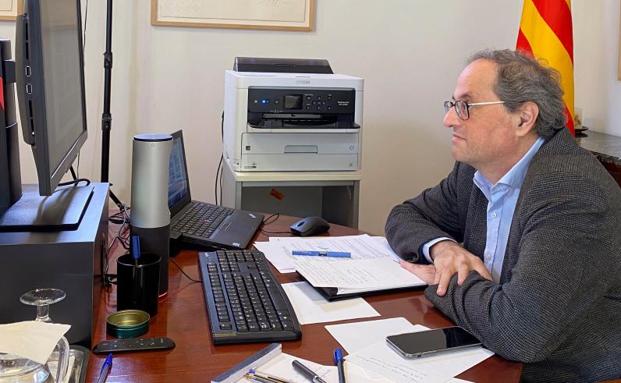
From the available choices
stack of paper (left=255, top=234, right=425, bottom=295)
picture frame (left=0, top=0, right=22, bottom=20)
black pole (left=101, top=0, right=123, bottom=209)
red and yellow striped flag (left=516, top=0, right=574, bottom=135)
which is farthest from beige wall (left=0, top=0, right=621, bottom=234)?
stack of paper (left=255, top=234, right=425, bottom=295)

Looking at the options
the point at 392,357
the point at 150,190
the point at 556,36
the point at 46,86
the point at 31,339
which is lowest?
the point at 392,357

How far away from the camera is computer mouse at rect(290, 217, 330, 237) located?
6.16ft

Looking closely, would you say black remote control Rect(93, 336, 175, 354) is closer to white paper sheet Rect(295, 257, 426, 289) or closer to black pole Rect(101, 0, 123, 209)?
white paper sheet Rect(295, 257, 426, 289)

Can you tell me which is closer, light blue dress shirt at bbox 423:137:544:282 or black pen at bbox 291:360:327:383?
black pen at bbox 291:360:327:383

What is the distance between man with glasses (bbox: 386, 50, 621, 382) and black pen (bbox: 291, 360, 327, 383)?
1.13 ft

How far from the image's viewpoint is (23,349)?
2.78 ft

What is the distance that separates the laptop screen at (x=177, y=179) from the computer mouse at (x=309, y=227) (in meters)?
0.32

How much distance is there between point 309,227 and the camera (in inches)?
74.4

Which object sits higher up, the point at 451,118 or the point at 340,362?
the point at 451,118

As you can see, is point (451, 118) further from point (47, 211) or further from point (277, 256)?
point (47, 211)

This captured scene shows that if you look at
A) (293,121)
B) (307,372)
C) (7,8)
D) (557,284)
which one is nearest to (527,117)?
(557,284)

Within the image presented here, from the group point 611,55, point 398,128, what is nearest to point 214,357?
point 398,128

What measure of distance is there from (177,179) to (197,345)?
80 cm

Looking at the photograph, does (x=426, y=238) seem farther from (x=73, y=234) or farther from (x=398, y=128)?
(x=398, y=128)
